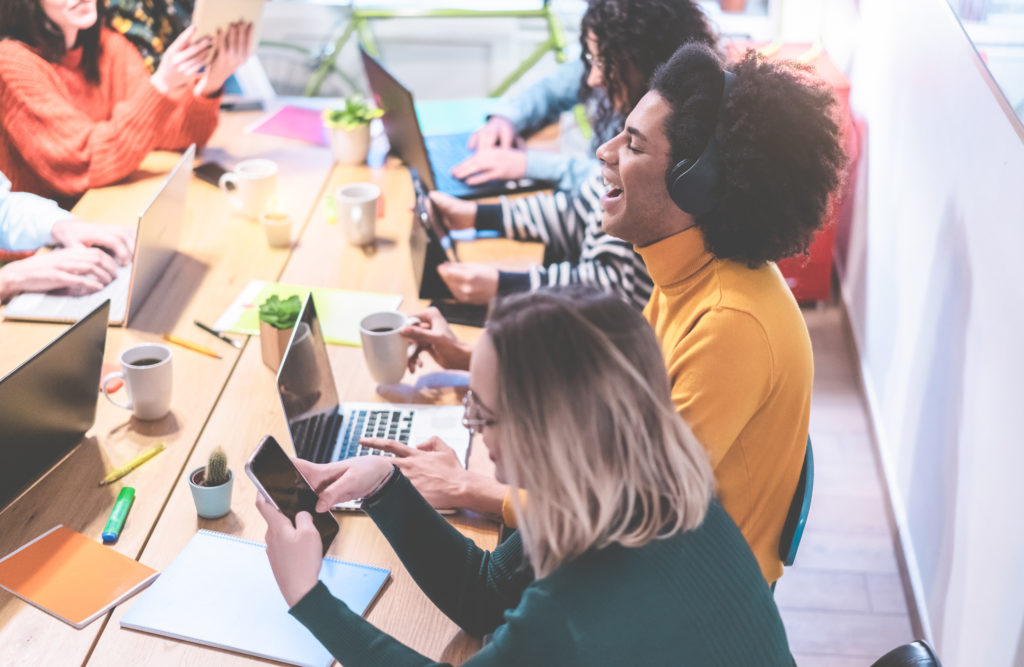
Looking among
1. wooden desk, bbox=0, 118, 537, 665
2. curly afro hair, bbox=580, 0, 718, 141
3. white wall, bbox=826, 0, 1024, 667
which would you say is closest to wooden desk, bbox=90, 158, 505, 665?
wooden desk, bbox=0, 118, 537, 665

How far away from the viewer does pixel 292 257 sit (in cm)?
191

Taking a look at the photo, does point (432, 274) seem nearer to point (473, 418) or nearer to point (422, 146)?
point (422, 146)

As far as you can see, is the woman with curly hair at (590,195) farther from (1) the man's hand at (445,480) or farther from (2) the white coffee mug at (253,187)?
(1) the man's hand at (445,480)

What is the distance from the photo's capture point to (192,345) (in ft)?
5.21

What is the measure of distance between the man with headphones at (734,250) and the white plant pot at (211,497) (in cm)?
22

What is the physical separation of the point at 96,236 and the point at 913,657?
1.58 m

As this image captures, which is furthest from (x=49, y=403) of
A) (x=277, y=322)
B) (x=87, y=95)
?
(x=87, y=95)

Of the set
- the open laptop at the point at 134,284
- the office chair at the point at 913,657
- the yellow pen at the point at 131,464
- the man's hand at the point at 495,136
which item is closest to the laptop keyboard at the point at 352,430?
the yellow pen at the point at 131,464

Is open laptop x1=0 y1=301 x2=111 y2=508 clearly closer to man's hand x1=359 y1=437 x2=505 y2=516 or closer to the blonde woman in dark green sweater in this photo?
man's hand x1=359 y1=437 x2=505 y2=516

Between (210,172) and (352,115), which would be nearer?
(210,172)

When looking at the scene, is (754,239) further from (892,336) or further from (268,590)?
(892,336)

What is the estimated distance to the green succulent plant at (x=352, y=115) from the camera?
231 centimetres

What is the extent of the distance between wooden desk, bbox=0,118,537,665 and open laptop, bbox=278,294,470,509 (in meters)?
0.04

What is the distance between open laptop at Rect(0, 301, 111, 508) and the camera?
3.83 ft
